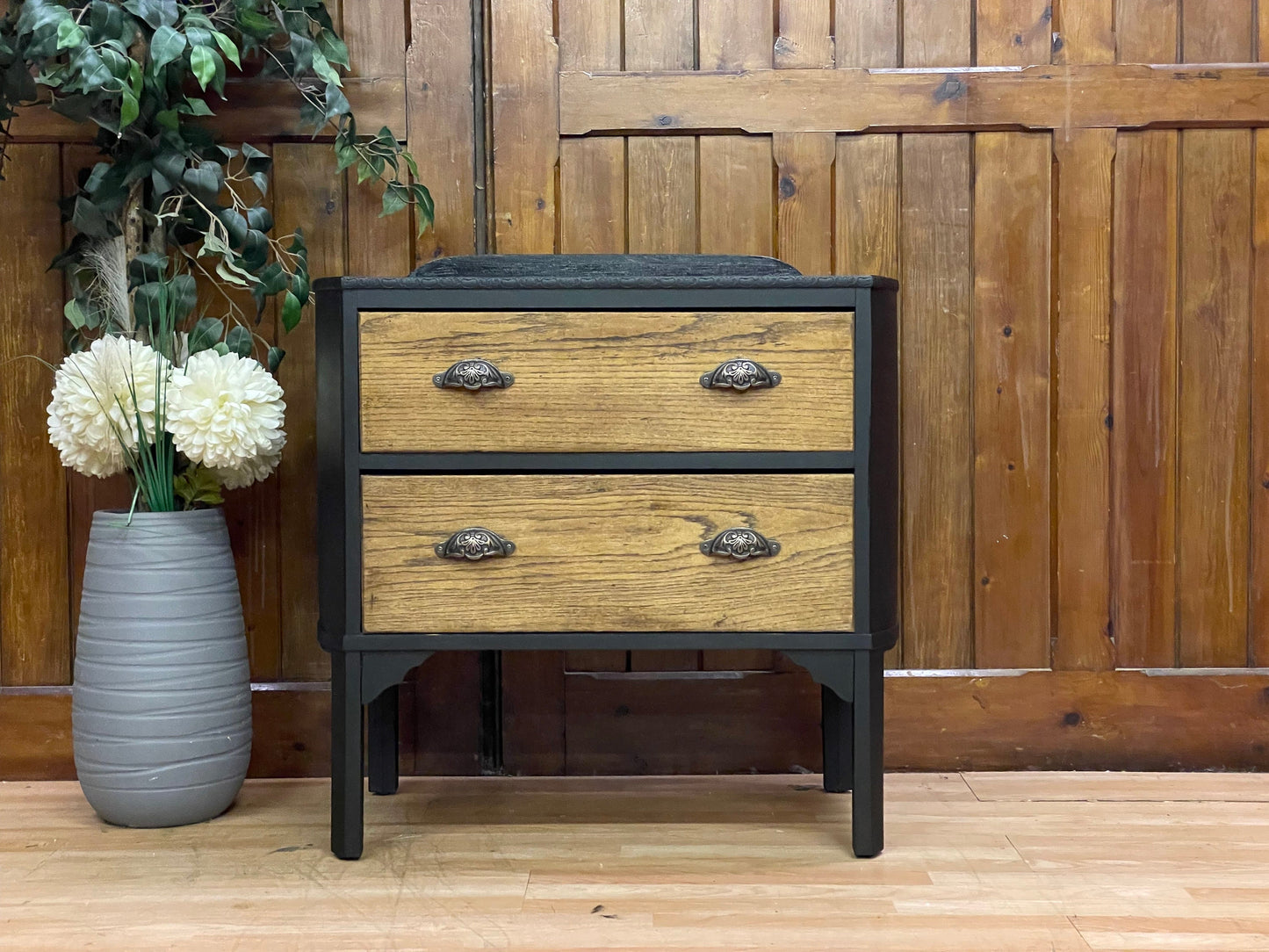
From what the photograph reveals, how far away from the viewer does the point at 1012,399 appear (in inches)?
70.0

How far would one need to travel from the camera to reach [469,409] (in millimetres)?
1362

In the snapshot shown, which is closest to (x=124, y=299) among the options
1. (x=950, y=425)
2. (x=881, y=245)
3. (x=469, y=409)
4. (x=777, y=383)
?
(x=469, y=409)

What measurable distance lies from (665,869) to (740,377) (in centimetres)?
64

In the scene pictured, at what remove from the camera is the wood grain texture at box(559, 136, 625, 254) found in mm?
1759

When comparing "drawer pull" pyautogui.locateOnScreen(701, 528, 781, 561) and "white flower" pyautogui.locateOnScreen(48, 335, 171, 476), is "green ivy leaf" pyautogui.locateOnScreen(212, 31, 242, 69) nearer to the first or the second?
"white flower" pyautogui.locateOnScreen(48, 335, 171, 476)

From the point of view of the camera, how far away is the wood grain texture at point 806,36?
175 centimetres

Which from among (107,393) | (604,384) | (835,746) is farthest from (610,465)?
(107,393)

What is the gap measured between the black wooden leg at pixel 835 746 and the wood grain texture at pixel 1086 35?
1118 millimetres

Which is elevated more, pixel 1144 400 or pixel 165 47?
pixel 165 47

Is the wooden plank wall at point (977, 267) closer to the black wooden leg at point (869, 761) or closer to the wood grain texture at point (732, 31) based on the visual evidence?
the wood grain texture at point (732, 31)

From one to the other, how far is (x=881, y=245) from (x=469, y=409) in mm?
803

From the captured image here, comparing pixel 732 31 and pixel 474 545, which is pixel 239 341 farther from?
pixel 732 31

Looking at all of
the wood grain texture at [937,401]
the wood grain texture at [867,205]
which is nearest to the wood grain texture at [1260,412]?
the wood grain texture at [937,401]

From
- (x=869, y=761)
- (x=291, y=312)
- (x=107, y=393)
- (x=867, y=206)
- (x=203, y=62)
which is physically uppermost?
(x=203, y=62)
